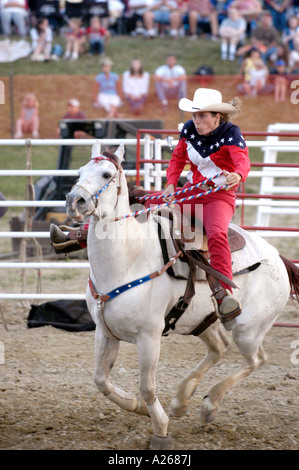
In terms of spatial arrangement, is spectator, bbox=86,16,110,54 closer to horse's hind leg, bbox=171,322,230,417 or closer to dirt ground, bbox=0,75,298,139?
dirt ground, bbox=0,75,298,139

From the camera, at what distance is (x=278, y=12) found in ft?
65.2

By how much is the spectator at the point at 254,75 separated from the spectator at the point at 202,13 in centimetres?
403

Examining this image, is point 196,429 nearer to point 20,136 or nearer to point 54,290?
point 54,290

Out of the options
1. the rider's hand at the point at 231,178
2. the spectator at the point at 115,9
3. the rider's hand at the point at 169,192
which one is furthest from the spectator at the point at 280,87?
the rider's hand at the point at 231,178

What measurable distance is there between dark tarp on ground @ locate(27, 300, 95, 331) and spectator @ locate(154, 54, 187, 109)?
980cm

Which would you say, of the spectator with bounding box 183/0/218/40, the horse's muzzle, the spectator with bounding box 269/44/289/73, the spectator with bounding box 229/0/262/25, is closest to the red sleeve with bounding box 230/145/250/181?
the horse's muzzle

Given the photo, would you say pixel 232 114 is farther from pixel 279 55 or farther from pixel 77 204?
pixel 279 55

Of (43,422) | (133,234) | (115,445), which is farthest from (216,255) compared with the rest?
(43,422)

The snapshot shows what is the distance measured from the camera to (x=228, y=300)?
382cm

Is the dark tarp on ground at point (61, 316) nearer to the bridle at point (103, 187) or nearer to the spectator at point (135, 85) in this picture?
the bridle at point (103, 187)

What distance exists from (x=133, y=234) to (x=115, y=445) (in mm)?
1281

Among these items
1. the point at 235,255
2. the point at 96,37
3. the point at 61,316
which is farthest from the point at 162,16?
the point at 235,255

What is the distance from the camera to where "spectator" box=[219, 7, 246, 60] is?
18594 millimetres

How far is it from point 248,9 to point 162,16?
8.96ft
